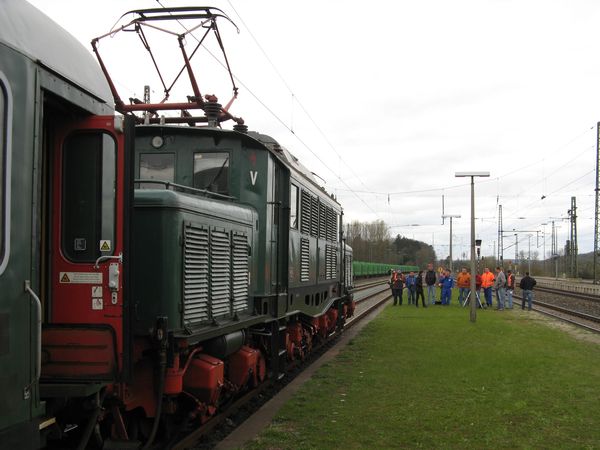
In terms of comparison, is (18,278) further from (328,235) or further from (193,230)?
(328,235)

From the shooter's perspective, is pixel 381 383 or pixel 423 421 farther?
pixel 381 383

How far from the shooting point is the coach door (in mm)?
4090

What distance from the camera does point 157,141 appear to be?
7211mm

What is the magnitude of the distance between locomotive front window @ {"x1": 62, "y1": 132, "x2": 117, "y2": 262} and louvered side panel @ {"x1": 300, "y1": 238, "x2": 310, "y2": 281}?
5.97 meters

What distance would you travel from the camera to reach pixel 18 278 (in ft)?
10.8

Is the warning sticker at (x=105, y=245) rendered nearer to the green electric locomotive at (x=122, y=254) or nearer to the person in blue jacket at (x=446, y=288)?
the green electric locomotive at (x=122, y=254)

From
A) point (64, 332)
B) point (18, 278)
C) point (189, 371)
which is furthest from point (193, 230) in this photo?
point (18, 278)

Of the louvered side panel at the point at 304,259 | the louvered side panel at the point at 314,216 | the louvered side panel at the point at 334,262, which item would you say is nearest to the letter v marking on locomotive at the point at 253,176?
the louvered side panel at the point at 304,259

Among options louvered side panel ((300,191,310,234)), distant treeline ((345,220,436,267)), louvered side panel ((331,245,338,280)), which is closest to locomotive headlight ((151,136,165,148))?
louvered side panel ((300,191,310,234))

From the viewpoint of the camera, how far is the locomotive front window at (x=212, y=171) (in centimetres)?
724

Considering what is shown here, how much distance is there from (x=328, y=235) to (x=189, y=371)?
7.49 metres

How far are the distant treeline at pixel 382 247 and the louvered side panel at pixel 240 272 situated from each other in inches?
2792

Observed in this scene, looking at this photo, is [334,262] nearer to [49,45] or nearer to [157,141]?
[157,141]

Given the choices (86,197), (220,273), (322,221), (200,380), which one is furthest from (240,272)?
(322,221)
